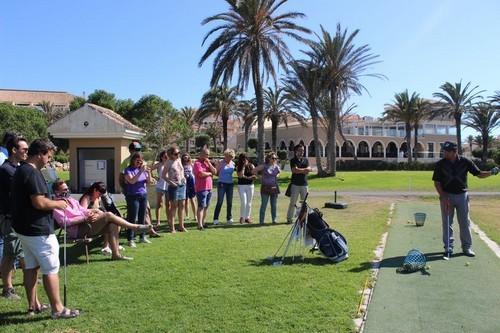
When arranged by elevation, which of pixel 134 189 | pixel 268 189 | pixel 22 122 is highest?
pixel 22 122

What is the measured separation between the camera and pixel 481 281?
6355 mm

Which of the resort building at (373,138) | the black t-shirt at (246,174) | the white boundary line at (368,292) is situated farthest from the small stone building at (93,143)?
the resort building at (373,138)

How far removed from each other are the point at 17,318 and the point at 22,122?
6349 centimetres

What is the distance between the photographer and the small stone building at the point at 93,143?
935 inches

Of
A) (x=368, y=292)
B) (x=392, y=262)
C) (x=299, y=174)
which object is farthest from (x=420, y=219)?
(x=368, y=292)

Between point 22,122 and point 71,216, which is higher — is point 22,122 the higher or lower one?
the higher one

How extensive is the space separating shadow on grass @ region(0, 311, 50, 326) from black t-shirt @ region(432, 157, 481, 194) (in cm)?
600

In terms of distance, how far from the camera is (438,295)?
5.73 meters

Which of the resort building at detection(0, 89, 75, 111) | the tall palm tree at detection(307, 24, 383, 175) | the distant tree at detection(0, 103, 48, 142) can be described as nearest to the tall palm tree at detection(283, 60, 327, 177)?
the tall palm tree at detection(307, 24, 383, 175)

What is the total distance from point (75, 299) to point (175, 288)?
44.4 inches

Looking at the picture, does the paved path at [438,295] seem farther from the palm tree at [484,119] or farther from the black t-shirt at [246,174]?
the palm tree at [484,119]

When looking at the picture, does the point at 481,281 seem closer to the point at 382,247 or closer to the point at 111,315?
the point at 382,247

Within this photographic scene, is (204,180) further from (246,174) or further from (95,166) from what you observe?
(95,166)

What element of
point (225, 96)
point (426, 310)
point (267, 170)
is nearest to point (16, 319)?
point (426, 310)
